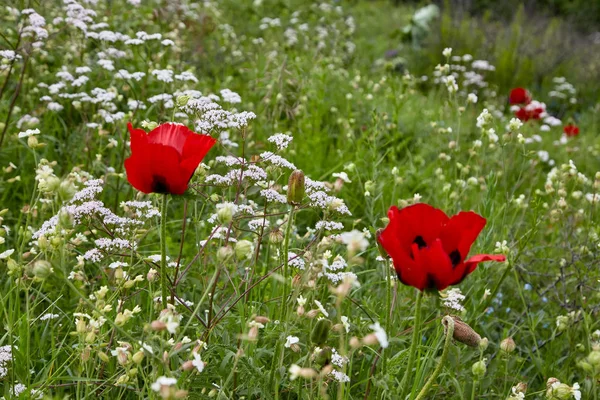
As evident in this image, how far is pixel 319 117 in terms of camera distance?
3.67m

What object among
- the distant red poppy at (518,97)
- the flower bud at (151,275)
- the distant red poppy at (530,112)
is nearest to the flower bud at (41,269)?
the flower bud at (151,275)

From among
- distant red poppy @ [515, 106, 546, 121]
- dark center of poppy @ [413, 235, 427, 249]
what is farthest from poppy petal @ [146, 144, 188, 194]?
distant red poppy @ [515, 106, 546, 121]

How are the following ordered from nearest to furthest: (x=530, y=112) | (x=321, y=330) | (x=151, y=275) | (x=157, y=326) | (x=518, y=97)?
1. (x=157, y=326)
2. (x=321, y=330)
3. (x=151, y=275)
4. (x=530, y=112)
5. (x=518, y=97)

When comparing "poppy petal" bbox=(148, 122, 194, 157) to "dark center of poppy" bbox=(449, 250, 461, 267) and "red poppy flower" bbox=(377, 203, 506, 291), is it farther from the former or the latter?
"dark center of poppy" bbox=(449, 250, 461, 267)

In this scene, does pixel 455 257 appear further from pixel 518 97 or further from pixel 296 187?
pixel 518 97

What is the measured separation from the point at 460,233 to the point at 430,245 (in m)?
0.05

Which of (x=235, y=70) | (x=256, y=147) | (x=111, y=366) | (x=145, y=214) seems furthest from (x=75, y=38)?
(x=111, y=366)

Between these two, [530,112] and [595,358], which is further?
[530,112]

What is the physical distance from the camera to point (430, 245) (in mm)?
1173

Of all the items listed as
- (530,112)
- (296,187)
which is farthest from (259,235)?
(530,112)

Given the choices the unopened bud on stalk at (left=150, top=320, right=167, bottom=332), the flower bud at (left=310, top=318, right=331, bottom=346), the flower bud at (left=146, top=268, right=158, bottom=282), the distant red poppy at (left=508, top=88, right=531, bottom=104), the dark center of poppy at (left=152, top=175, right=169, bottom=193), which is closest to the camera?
the unopened bud on stalk at (left=150, top=320, right=167, bottom=332)

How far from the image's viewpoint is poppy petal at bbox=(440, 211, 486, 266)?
3.74 ft

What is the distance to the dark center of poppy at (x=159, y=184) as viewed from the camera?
4.06 ft

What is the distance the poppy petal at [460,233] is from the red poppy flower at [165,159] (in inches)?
17.2
